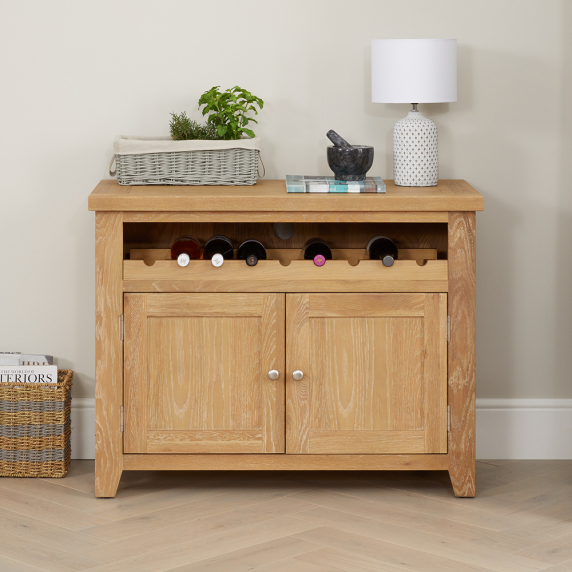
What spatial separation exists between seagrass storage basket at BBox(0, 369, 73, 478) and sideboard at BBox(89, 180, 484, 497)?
Answer: 0.83ft

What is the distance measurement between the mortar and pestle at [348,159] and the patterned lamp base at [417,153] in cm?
12

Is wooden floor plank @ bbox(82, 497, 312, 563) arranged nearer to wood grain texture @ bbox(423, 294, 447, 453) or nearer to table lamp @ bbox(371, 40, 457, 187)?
wood grain texture @ bbox(423, 294, 447, 453)

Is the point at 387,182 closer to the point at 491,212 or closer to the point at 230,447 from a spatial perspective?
the point at 491,212

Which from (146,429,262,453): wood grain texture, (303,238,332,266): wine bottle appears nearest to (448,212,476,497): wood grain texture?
(303,238,332,266): wine bottle

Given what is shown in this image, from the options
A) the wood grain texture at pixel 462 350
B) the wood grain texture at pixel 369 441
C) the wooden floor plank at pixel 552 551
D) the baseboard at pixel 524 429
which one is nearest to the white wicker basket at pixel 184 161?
the wood grain texture at pixel 462 350

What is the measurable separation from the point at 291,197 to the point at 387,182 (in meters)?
0.47

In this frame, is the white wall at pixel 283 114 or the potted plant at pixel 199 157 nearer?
the potted plant at pixel 199 157

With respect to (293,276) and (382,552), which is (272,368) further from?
(382,552)

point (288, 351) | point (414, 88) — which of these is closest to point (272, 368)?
point (288, 351)

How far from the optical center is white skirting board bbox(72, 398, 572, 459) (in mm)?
2770

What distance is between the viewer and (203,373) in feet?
7.71

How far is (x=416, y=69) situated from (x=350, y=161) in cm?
34

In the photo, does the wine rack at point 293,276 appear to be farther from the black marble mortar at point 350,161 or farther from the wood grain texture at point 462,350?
the black marble mortar at point 350,161

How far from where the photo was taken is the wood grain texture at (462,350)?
2297 millimetres
